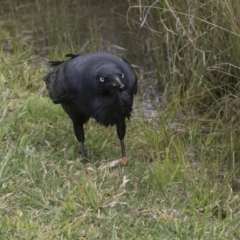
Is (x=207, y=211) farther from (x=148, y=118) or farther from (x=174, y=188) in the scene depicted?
(x=148, y=118)

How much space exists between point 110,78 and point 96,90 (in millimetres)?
132

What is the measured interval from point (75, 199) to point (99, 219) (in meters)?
0.20

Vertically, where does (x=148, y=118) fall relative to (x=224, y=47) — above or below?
below

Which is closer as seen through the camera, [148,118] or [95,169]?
[95,169]

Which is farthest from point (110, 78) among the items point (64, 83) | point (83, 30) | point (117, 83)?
point (83, 30)

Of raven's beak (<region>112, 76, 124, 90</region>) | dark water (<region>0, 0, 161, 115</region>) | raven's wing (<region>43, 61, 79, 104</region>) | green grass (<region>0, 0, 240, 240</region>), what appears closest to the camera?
green grass (<region>0, 0, 240, 240</region>)

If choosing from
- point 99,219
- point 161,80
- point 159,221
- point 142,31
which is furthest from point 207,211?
point 142,31

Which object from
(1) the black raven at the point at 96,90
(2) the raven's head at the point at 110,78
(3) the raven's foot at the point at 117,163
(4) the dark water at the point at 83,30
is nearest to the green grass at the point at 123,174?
(3) the raven's foot at the point at 117,163

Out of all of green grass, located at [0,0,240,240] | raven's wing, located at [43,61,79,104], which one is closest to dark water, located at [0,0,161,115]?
green grass, located at [0,0,240,240]

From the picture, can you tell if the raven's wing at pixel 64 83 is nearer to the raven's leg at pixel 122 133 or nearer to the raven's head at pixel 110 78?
the raven's head at pixel 110 78

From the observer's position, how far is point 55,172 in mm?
3707

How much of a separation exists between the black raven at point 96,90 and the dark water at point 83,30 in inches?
56.3

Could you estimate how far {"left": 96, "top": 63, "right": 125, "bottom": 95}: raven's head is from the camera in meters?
3.64

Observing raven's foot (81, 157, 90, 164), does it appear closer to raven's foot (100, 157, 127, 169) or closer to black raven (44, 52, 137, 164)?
black raven (44, 52, 137, 164)
